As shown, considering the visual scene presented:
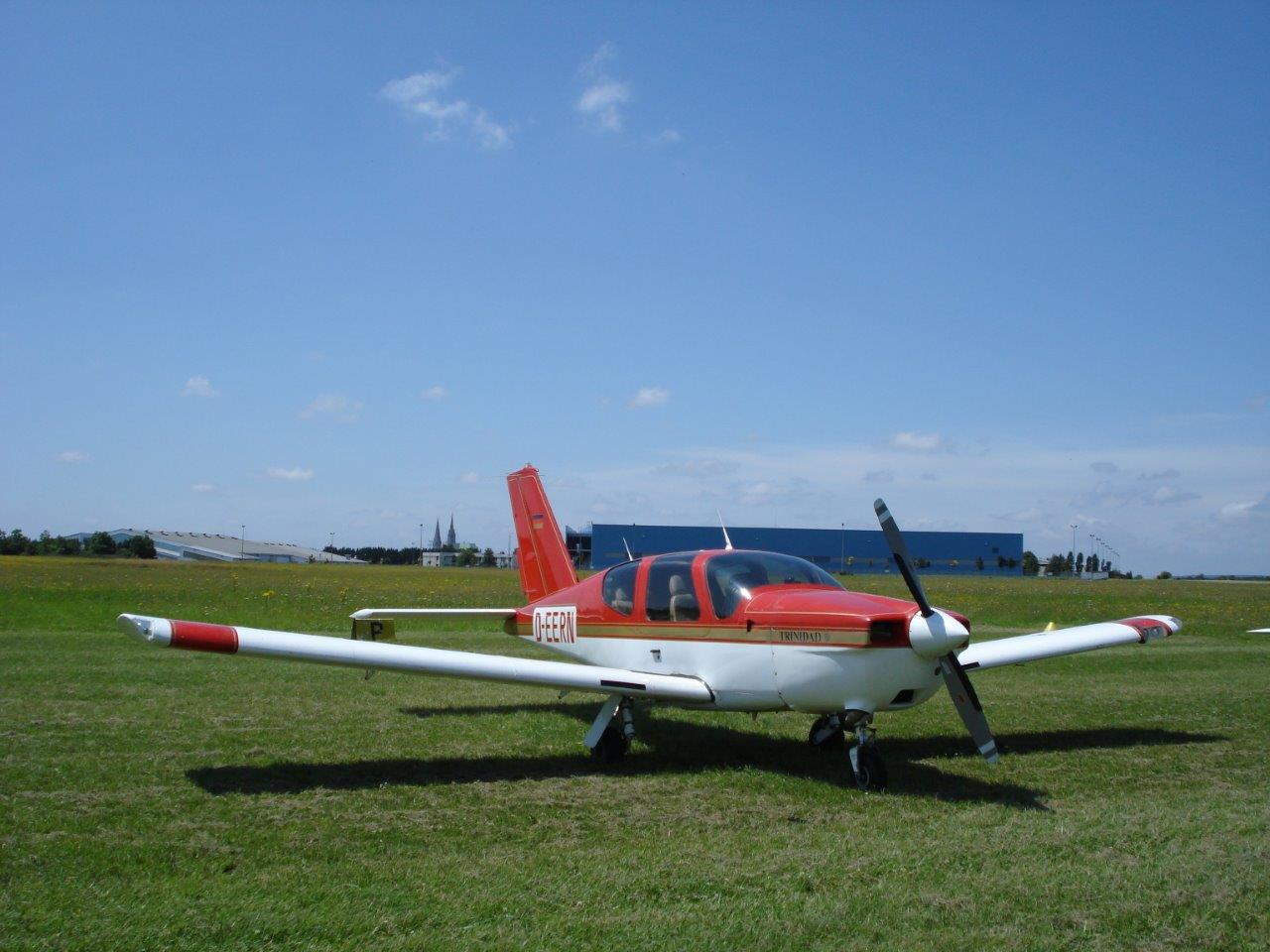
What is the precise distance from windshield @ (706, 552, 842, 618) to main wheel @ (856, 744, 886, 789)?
1.61m

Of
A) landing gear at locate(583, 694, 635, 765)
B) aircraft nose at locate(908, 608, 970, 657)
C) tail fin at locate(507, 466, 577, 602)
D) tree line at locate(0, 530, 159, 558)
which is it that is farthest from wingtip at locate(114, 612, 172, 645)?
tree line at locate(0, 530, 159, 558)

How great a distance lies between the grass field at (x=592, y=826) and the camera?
453 centimetres

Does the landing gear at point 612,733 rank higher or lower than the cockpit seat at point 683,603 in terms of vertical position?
lower

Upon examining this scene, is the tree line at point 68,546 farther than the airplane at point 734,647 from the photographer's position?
Yes

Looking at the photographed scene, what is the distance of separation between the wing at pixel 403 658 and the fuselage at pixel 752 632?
376 millimetres

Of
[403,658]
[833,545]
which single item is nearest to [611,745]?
[403,658]

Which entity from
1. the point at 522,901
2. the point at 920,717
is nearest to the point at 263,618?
the point at 920,717

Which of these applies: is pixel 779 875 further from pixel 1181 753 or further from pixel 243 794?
pixel 1181 753

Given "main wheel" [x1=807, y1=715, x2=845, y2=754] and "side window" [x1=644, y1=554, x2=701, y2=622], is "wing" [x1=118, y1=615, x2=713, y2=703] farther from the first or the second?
"main wheel" [x1=807, y1=715, x2=845, y2=754]

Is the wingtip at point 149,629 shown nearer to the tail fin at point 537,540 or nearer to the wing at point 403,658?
the wing at point 403,658

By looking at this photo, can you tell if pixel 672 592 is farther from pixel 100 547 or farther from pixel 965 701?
pixel 100 547

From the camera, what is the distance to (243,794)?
7066 millimetres

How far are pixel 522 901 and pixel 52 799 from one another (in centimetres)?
381

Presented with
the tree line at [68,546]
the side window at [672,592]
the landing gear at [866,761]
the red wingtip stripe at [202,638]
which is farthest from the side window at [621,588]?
the tree line at [68,546]
